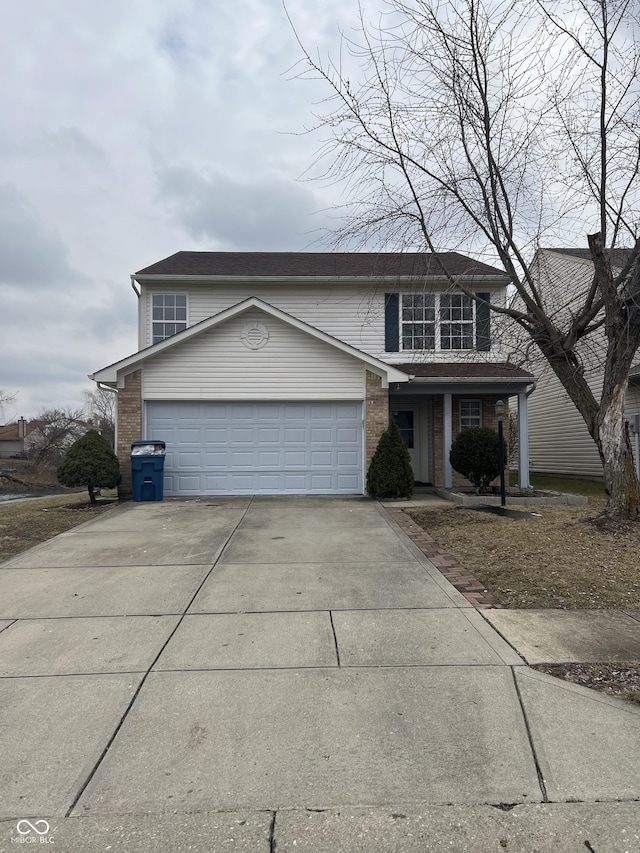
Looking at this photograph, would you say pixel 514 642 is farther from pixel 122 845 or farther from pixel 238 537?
pixel 238 537

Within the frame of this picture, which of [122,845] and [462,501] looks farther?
[462,501]

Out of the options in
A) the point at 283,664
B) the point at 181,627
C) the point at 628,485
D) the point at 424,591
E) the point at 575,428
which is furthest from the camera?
the point at 575,428

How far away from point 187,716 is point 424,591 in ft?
10.3

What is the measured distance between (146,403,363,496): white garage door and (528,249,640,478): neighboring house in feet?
22.1

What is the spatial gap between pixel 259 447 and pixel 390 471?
3.23 metres

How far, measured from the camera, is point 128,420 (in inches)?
534

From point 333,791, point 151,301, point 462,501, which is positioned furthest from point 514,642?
point 151,301

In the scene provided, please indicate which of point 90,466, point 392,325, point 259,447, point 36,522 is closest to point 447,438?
point 392,325

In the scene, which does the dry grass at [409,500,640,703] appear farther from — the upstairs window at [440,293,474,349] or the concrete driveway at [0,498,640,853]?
the upstairs window at [440,293,474,349]

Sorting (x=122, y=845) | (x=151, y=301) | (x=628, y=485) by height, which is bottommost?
(x=122, y=845)

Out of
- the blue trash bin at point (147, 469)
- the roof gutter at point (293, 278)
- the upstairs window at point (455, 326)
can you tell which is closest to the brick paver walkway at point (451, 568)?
the blue trash bin at point (147, 469)

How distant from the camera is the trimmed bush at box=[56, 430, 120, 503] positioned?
1232 centimetres

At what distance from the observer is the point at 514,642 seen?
4523mm

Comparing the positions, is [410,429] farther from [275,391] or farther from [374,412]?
[275,391]
